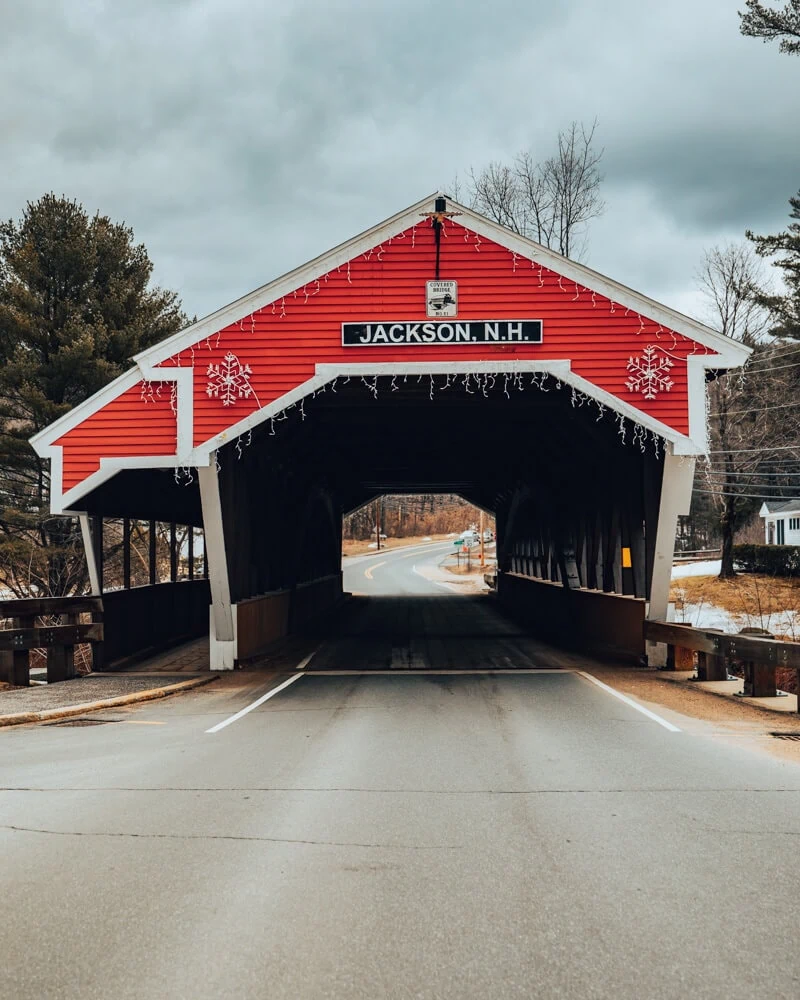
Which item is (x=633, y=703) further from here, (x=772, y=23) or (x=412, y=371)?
(x=772, y=23)

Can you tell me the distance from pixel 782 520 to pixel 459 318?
1887 inches

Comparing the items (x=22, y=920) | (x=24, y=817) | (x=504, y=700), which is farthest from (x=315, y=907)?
(x=504, y=700)

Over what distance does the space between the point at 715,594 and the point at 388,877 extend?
32.8m

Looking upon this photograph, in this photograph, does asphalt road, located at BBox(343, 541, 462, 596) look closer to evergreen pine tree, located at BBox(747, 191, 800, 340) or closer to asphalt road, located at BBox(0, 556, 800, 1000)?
evergreen pine tree, located at BBox(747, 191, 800, 340)

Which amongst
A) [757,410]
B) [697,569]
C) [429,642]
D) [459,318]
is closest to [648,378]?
[459,318]

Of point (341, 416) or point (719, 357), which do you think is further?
point (341, 416)

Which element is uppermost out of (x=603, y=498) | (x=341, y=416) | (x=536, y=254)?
(x=536, y=254)

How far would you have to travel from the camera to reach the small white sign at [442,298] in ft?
45.0

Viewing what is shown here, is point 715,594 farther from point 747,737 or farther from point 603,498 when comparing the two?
point 747,737

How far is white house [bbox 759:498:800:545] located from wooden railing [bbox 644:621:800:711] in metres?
42.1

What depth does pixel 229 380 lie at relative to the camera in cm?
1407

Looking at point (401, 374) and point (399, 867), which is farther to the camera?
point (401, 374)

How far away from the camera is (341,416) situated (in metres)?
18.4

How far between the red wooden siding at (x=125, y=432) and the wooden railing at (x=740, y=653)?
8050 millimetres
